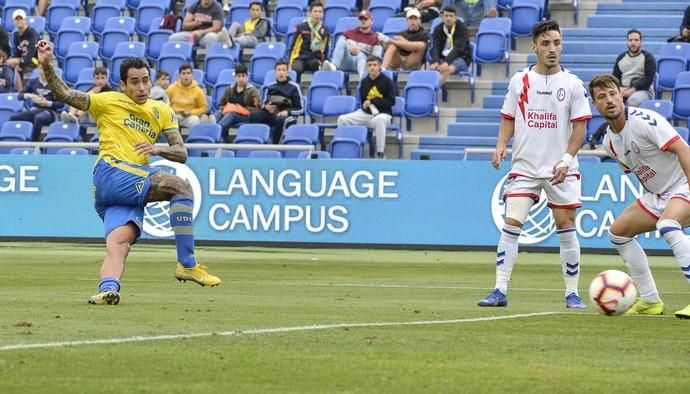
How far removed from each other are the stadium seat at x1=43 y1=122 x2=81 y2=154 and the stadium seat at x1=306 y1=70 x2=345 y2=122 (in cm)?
431

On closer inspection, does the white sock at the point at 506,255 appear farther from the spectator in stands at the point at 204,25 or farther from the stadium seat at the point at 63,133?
the spectator in stands at the point at 204,25

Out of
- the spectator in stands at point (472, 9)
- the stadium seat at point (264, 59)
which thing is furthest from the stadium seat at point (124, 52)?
the spectator in stands at point (472, 9)

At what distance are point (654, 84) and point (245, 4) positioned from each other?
379 inches

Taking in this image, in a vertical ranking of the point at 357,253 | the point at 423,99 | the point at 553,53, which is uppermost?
the point at 553,53

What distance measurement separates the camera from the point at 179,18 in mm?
31203

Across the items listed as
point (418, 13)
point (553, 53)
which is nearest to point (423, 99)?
point (418, 13)

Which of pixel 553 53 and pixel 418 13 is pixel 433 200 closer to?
pixel 418 13

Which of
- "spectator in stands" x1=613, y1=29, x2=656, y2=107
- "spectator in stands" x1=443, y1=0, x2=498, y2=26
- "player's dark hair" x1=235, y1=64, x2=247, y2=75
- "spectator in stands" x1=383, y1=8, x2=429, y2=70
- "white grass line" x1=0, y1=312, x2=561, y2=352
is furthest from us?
"spectator in stands" x1=443, y1=0, x2=498, y2=26

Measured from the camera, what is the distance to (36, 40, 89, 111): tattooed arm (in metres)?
11.0

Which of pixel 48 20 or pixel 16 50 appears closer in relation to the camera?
pixel 16 50

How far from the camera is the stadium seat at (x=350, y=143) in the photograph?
2488 centimetres

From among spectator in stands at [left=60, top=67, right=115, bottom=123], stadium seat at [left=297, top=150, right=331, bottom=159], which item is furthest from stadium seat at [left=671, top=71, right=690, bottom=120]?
spectator in stands at [left=60, top=67, right=115, bottom=123]

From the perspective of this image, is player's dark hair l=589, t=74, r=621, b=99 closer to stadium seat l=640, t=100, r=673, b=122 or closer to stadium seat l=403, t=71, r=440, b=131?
stadium seat l=640, t=100, r=673, b=122

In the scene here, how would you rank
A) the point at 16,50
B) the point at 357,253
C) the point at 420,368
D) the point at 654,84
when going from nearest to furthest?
the point at 420,368 → the point at 357,253 → the point at 654,84 → the point at 16,50
